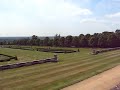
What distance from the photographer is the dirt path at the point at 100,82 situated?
18275 millimetres

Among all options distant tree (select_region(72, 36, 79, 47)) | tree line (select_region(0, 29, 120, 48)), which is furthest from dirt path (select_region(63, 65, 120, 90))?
distant tree (select_region(72, 36, 79, 47))

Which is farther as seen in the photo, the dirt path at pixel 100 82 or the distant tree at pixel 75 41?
the distant tree at pixel 75 41

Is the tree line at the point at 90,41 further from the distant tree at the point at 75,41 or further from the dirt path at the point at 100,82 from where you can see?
the dirt path at the point at 100,82

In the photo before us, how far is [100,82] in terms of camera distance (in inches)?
797

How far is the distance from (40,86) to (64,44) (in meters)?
78.7

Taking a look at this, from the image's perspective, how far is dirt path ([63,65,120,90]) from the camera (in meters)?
18.3

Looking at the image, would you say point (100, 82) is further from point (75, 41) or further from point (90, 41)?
point (75, 41)

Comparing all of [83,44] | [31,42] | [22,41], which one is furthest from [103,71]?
[22,41]

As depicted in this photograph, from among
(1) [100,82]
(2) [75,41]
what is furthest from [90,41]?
(1) [100,82]

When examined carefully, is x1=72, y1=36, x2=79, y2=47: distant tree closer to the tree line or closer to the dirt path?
the tree line

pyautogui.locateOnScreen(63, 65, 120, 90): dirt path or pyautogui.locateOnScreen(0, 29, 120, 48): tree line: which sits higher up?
pyautogui.locateOnScreen(0, 29, 120, 48): tree line

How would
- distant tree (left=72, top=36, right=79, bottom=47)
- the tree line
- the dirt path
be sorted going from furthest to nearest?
distant tree (left=72, top=36, right=79, bottom=47), the tree line, the dirt path

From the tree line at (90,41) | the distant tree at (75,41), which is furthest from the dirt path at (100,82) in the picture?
the distant tree at (75,41)

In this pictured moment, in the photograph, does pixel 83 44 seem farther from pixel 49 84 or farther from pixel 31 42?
pixel 49 84
